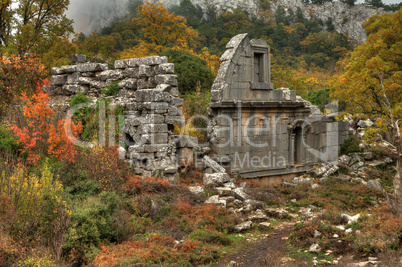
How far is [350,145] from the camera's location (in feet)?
54.7

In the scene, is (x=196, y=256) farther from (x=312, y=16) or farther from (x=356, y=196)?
(x=312, y=16)

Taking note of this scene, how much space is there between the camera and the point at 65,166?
353 inches

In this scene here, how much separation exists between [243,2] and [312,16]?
12.9 metres

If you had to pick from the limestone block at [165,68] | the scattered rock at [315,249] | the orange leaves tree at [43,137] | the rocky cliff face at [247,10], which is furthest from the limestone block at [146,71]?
the rocky cliff face at [247,10]

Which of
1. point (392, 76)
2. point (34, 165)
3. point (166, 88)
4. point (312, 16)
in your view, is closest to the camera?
point (34, 165)

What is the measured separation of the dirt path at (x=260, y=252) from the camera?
6.37 m

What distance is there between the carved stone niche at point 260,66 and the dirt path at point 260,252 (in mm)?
6375

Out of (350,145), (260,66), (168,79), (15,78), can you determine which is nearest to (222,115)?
(168,79)

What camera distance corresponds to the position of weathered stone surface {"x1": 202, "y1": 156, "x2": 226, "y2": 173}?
36.8 ft

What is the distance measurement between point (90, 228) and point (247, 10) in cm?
6455

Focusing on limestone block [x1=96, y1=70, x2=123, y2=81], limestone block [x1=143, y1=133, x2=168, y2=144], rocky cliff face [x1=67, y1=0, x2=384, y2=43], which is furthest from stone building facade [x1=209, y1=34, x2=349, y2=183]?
rocky cliff face [x1=67, y1=0, x2=384, y2=43]

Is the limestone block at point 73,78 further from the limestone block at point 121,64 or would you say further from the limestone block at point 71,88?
the limestone block at point 121,64

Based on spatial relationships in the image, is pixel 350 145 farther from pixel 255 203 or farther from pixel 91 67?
pixel 91 67

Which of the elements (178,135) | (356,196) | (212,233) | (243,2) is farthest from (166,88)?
(243,2)
